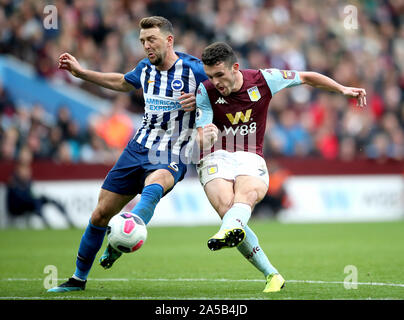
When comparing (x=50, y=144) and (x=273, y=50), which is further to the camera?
(x=273, y=50)

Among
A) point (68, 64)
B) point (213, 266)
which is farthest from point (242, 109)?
point (213, 266)

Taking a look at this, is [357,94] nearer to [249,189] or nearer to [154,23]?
[249,189]

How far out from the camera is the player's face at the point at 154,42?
7203 mm

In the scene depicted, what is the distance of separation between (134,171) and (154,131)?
461mm

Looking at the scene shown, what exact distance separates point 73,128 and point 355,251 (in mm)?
7499

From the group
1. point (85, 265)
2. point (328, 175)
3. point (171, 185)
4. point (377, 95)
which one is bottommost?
point (85, 265)

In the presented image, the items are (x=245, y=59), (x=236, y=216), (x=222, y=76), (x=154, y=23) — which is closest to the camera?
(x=236, y=216)

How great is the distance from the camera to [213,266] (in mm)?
9562

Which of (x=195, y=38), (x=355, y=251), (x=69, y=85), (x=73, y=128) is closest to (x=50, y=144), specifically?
(x=73, y=128)

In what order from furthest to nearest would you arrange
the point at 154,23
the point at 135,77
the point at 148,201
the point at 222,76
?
1. the point at 135,77
2. the point at 154,23
3. the point at 222,76
4. the point at 148,201

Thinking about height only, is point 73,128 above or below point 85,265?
above

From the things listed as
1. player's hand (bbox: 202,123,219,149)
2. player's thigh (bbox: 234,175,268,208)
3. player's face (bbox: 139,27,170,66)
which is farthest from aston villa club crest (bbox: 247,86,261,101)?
player's face (bbox: 139,27,170,66)
